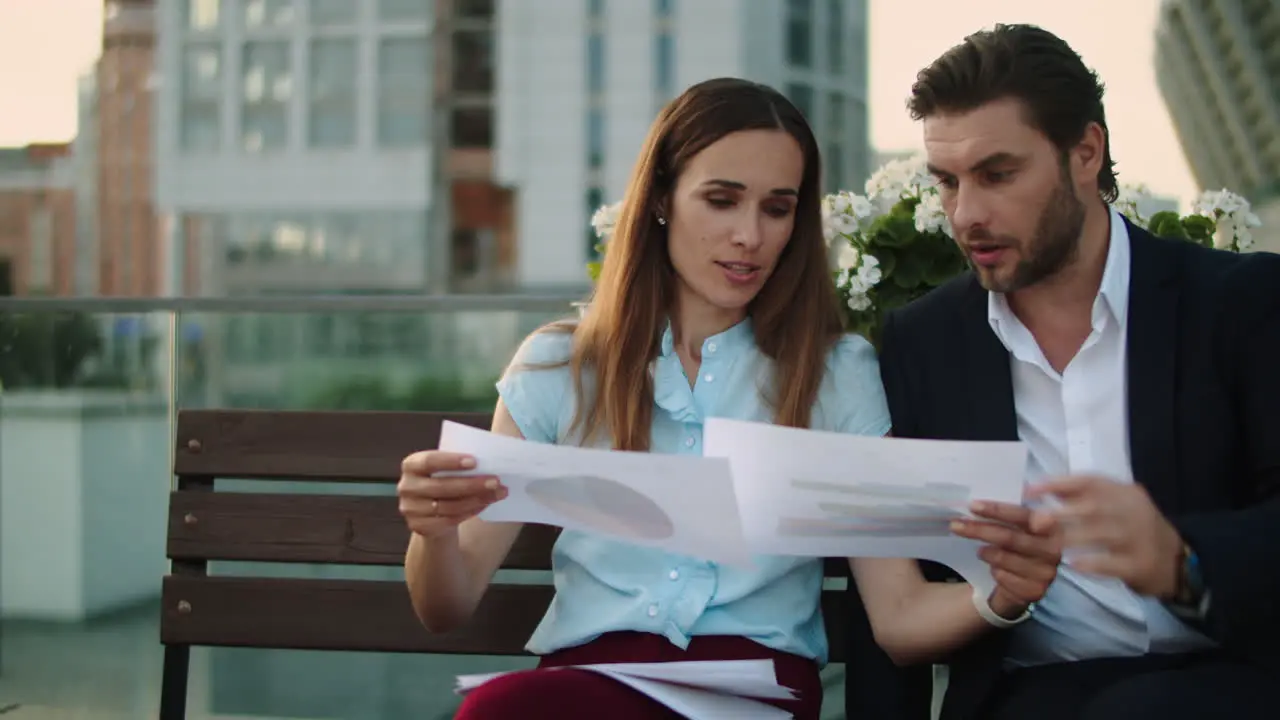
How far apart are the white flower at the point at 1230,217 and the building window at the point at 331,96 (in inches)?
2581

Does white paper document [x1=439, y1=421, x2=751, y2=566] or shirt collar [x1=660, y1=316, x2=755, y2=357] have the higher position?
shirt collar [x1=660, y1=316, x2=755, y2=357]

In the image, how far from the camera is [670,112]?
2213mm

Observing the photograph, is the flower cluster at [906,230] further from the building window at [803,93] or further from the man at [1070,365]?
the building window at [803,93]

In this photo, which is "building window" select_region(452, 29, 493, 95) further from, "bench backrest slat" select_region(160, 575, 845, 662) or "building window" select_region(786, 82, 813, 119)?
"bench backrest slat" select_region(160, 575, 845, 662)

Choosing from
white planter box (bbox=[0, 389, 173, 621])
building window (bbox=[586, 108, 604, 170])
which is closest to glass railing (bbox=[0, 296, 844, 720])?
white planter box (bbox=[0, 389, 173, 621])

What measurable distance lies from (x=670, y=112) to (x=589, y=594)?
0.74 m

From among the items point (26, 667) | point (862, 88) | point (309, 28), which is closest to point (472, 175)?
point (309, 28)

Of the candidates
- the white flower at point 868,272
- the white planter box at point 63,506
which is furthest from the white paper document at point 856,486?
the white planter box at point 63,506

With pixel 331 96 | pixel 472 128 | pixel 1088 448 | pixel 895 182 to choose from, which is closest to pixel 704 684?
pixel 1088 448

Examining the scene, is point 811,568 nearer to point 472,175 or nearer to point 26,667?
point 26,667

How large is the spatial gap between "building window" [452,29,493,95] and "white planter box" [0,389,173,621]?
210 ft

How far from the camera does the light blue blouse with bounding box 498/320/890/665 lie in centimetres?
202

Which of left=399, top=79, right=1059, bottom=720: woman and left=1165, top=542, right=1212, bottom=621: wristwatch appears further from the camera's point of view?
left=399, top=79, right=1059, bottom=720: woman

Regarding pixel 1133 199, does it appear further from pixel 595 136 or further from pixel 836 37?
pixel 836 37
